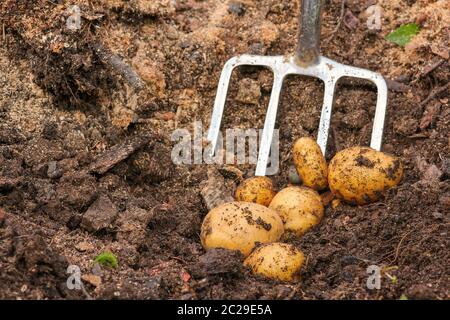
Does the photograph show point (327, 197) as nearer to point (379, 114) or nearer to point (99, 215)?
point (379, 114)

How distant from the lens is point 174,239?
128 inches


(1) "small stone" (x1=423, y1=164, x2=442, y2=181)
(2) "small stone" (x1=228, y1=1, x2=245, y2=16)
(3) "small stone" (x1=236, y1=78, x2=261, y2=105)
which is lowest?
(1) "small stone" (x1=423, y1=164, x2=442, y2=181)

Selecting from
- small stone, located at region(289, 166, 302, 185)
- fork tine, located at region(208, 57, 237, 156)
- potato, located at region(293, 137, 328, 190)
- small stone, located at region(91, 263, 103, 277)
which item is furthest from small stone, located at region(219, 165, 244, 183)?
small stone, located at region(91, 263, 103, 277)

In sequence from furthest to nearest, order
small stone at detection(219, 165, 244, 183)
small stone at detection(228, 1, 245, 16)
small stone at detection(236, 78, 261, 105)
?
small stone at detection(228, 1, 245, 16) < small stone at detection(236, 78, 261, 105) < small stone at detection(219, 165, 244, 183)

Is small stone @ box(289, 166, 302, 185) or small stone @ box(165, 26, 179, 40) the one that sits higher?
small stone @ box(165, 26, 179, 40)

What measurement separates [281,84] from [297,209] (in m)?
0.87

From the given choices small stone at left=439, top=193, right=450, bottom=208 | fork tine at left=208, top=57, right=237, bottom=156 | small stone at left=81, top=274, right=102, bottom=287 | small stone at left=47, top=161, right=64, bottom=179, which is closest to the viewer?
small stone at left=81, top=274, right=102, bottom=287

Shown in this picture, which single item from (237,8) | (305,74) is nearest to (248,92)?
(305,74)

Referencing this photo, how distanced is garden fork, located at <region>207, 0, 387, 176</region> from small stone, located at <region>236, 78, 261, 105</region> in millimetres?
89

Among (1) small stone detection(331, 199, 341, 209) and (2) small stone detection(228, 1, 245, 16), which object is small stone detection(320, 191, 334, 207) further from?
A: (2) small stone detection(228, 1, 245, 16)

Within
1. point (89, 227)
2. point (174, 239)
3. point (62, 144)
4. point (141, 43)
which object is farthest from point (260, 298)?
point (141, 43)

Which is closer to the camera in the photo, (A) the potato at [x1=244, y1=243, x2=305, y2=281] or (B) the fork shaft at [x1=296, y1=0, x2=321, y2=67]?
(A) the potato at [x1=244, y1=243, x2=305, y2=281]

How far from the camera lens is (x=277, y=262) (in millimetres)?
2932

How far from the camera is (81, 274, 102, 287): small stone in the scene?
277 centimetres
